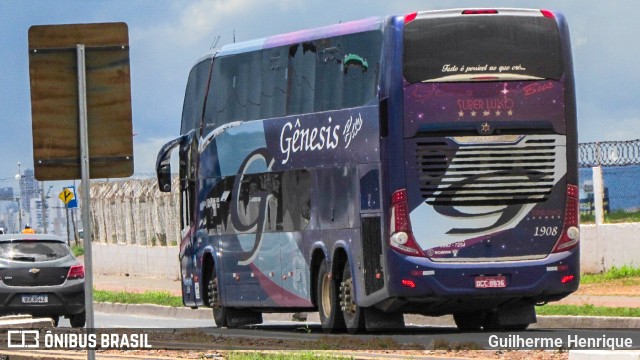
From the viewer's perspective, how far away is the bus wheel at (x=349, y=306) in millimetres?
23453

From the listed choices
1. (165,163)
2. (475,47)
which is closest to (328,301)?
(475,47)

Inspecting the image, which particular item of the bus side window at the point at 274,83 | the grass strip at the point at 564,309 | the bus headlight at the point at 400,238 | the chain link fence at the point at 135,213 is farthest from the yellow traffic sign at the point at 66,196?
the bus headlight at the point at 400,238

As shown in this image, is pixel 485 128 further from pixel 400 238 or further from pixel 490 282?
pixel 490 282

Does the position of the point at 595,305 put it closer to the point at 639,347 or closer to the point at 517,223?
the point at 517,223

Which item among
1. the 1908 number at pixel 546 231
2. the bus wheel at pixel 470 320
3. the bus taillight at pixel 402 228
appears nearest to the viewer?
the bus taillight at pixel 402 228

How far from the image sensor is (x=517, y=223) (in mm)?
22562

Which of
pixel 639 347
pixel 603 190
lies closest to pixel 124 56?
pixel 639 347

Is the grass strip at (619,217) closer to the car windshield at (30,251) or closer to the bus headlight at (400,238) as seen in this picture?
the car windshield at (30,251)

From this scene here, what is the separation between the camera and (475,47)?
73.2 ft

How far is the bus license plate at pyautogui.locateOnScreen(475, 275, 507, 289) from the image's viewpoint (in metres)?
22.3

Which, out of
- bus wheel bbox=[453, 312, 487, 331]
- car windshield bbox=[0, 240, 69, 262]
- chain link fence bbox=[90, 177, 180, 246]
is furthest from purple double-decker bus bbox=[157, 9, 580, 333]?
chain link fence bbox=[90, 177, 180, 246]

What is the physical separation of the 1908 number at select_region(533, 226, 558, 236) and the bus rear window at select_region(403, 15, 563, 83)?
193 cm

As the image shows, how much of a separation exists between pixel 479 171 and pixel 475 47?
5.15ft

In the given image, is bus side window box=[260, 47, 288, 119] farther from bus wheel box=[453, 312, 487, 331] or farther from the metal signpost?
the metal signpost
